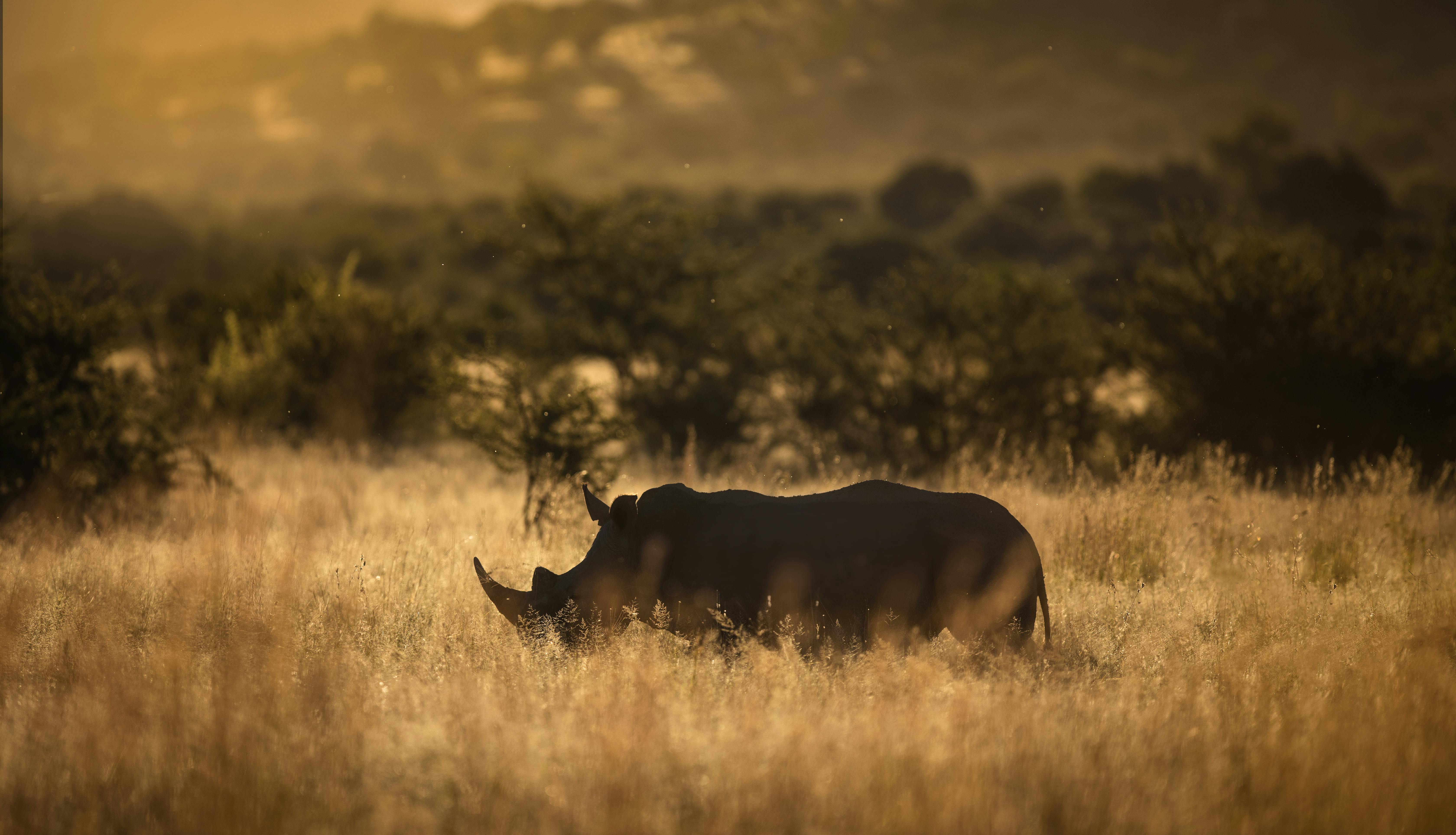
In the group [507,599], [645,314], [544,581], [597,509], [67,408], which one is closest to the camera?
[507,599]

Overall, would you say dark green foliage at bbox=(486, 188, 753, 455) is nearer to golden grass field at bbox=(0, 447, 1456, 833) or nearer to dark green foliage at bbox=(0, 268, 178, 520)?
dark green foliage at bbox=(0, 268, 178, 520)

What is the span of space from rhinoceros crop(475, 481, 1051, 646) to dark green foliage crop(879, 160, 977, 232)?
7272 cm

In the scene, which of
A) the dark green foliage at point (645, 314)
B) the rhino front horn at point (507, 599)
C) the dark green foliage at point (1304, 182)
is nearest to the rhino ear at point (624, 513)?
the rhino front horn at point (507, 599)

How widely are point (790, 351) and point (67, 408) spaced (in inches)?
321

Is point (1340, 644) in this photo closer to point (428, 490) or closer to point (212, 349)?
point (428, 490)

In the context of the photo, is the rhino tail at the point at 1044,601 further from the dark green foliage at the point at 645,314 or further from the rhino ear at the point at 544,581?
the dark green foliage at the point at 645,314

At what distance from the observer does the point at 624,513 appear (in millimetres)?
4785

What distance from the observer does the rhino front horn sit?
15.4ft

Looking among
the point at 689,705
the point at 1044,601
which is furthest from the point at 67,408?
the point at 1044,601

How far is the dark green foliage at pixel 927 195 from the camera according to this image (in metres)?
76.2

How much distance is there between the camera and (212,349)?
648 inches

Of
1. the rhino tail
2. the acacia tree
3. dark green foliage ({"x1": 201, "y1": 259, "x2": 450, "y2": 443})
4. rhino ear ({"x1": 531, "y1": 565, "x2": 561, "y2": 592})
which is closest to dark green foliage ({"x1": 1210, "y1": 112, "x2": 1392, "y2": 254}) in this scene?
dark green foliage ({"x1": 201, "y1": 259, "x2": 450, "y2": 443})

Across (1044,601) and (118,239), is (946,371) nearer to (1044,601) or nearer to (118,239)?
(1044,601)

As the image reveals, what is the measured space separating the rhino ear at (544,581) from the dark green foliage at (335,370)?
30.5 feet
